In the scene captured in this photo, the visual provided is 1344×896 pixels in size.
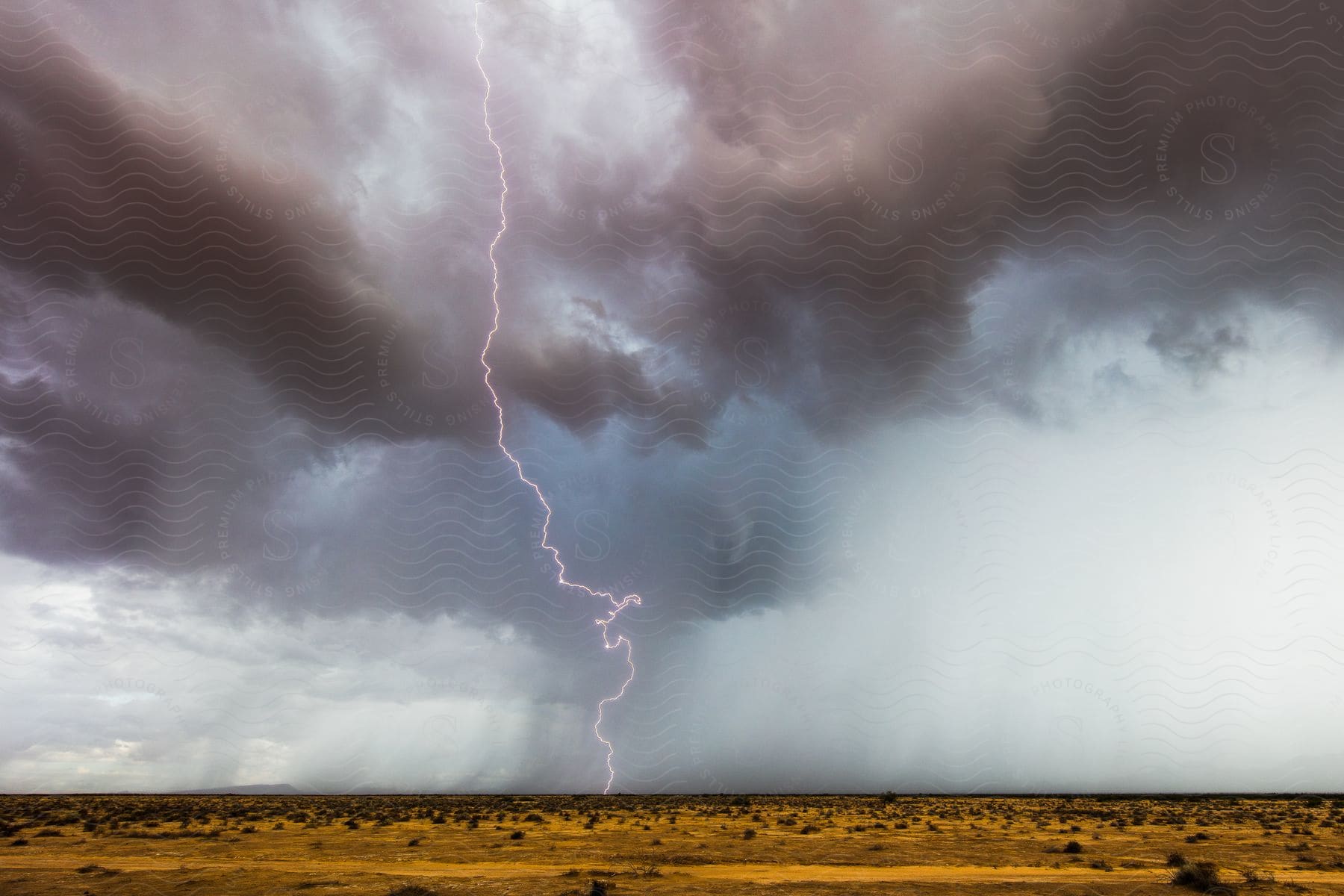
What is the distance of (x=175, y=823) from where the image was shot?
119 feet

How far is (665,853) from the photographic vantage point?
25.5m

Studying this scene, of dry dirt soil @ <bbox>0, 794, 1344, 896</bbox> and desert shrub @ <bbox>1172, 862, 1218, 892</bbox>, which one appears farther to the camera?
dry dirt soil @ <bbox>0, 794, 1344, 896</bbox>

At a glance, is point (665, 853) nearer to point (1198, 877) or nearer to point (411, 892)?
point (411, 892)

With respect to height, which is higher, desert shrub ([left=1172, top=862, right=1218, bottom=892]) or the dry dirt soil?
desert shrub ([left=1172, top=862, right=1218, bottom=892])

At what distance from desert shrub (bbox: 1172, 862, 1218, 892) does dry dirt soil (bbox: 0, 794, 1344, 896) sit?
54 mm

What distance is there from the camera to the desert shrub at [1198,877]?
18.6 meters

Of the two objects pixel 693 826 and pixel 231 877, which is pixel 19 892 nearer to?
pixel 231 877

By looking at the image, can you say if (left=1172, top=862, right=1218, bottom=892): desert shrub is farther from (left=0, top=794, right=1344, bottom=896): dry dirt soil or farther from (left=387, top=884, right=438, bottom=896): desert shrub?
(left=387, top=884, right=438, bottom=896): desert shrub

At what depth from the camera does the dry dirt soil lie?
19781mm

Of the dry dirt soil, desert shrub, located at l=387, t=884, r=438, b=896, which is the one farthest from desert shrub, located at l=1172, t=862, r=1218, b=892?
desert shrub, located at l=387, t=884, r=438, b=896

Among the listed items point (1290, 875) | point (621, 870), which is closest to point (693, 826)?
point (621, 870)

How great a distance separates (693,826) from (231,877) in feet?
68.6

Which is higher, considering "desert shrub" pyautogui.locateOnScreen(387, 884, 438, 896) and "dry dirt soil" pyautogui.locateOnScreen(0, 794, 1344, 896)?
"desert shrub" pyautogui.locateOnScreen(387, 884, 438, 896)

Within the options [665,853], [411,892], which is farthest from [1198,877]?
[411,892]
